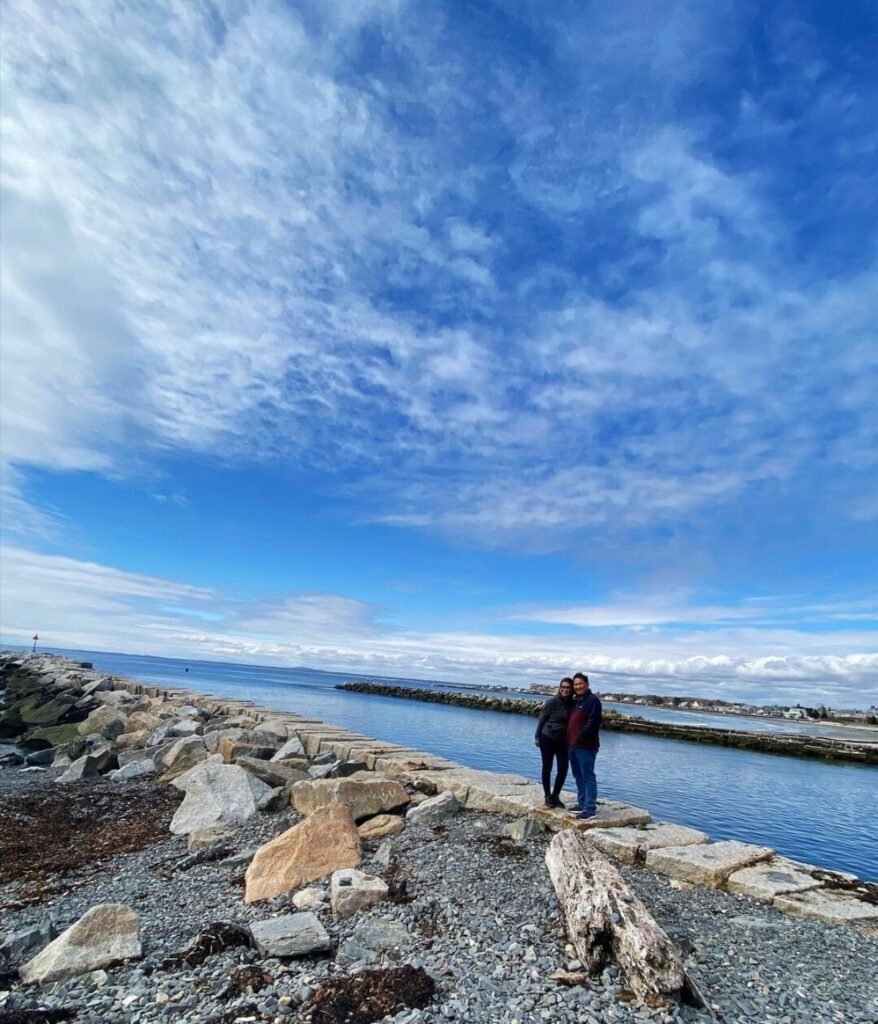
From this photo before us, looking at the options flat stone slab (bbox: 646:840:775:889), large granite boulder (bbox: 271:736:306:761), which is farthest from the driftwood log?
large granite boulder (bbox: 271:736:306:761)

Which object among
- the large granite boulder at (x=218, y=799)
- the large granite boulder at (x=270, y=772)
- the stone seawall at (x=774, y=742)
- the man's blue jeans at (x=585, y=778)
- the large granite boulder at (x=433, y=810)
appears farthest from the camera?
the stone seawall at (x=774, y=742)

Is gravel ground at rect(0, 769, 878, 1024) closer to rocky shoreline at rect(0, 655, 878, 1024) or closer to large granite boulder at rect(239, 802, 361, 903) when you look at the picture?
rocky shoreline at rect(0, 655, 878, 1024)

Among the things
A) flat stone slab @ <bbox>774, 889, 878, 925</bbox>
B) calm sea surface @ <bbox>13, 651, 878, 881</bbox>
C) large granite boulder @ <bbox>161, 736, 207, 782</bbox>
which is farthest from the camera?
calm sea surface @ <bbox>13, 651, 878, 881</bbox>

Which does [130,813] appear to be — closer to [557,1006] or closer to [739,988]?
[557,1006]

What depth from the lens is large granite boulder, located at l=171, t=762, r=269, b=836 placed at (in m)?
9.01

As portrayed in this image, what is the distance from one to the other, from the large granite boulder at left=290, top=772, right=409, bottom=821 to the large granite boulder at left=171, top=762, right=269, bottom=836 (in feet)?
2.48

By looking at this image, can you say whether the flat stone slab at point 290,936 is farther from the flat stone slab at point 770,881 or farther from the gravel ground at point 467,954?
the flat stone slab at point 770,881

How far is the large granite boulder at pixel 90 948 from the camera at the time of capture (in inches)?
184

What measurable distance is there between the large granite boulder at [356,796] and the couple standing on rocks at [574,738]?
2241 mm

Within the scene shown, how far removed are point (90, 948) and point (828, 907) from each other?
263 inches

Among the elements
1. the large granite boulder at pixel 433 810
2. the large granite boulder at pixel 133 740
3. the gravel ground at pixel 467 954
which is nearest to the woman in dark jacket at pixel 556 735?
the large granite boulder at pixel 433 810

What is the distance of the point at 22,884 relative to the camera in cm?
714

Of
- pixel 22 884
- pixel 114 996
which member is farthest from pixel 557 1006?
pixel 22 884

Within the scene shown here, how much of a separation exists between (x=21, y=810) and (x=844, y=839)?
659 inches
